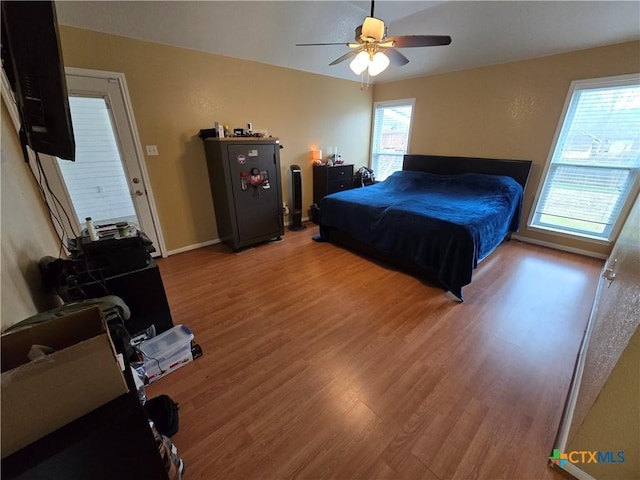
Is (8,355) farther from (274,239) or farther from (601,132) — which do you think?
(601,132)

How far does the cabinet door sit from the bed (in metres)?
0.72

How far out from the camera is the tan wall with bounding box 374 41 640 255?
2.94 meters

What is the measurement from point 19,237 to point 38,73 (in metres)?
0.87

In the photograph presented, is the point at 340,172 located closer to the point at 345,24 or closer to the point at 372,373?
the point at 345,24

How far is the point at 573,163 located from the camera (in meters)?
3.17

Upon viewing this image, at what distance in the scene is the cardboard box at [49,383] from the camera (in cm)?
66

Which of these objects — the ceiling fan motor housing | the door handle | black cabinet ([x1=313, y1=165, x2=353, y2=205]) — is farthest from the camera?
black cabinet ([x1=313, y1=165, x2=353, y2=205])

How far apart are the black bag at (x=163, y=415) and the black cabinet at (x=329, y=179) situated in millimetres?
3660

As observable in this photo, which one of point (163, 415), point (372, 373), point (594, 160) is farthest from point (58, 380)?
point (594, 160)

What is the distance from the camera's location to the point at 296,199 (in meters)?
4.10

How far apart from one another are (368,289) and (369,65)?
200 centimetres

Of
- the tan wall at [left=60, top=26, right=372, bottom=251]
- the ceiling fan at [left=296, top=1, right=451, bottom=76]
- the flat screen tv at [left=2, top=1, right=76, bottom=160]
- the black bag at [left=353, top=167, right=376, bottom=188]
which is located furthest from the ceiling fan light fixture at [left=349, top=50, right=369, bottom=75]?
the black bag at [left=353, top=167, right=376, bottom=188]

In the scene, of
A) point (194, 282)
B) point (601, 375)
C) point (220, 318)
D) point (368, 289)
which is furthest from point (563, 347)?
point (194, 282)

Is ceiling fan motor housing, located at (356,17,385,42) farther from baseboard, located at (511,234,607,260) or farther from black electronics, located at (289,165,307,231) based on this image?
baseboard, located at (511,234,607,260)
